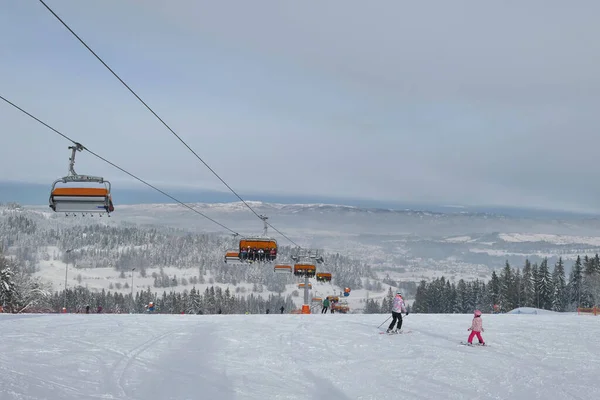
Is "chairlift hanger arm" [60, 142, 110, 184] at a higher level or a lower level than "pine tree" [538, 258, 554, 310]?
higher

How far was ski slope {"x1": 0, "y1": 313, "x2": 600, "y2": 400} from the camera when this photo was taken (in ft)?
36.4

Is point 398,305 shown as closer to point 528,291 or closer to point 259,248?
point 259,248

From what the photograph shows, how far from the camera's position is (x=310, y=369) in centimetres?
1380

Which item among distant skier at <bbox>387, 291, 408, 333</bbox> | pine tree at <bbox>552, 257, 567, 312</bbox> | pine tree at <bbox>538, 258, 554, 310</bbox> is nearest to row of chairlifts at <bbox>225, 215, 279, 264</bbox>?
distant skier at <bbox>387, 291, 408, 333</bbox>

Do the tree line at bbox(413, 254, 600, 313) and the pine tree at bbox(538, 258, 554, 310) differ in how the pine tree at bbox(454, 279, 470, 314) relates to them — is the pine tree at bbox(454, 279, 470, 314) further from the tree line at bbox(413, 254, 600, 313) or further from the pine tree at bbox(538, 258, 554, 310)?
the pine tree at bbox(538, 258, 554, 310)

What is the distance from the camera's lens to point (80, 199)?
18062mm

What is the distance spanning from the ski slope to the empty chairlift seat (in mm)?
4309

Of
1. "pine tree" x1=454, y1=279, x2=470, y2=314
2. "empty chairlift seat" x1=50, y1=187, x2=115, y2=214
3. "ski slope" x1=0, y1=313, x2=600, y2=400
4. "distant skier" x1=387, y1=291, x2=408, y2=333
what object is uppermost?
"empty chairlift seat" x1=50, y1=187, x2=115, y2=214

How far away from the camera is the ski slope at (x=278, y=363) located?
11109mm

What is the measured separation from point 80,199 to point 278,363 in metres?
9.20

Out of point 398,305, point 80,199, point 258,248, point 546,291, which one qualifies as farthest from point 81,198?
point 546,291

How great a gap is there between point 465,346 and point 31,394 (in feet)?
46.7

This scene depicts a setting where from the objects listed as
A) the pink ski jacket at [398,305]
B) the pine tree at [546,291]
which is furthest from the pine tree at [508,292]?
the pink ski jacket at [398,305]

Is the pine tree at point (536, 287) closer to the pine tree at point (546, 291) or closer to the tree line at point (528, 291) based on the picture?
the tree line at point (528, 291)
